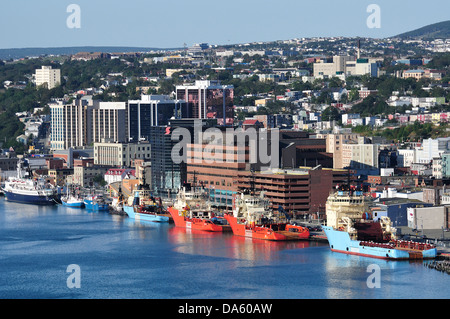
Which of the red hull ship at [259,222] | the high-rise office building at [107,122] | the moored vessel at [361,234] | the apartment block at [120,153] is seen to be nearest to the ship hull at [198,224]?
the red hull ship at [259,222]

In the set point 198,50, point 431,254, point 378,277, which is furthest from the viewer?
point 198,50

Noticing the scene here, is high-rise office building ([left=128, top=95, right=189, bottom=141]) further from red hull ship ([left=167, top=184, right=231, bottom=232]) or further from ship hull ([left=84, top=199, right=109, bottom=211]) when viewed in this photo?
red hull ship ([left=167, top=184, right=231, bottom=232])

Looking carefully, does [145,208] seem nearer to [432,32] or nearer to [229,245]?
[229,245]

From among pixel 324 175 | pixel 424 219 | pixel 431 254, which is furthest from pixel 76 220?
pixel 431 254

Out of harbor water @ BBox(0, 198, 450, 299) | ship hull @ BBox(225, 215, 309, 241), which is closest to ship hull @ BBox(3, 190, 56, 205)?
harbor water @ BBox(0, 198, 450, 299)

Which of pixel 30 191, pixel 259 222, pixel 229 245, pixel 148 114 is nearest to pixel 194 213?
pixel 259 222

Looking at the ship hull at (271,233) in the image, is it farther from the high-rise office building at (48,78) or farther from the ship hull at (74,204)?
the high-rise office building at (48,78)

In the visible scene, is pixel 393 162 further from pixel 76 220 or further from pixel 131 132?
pixel 131 132

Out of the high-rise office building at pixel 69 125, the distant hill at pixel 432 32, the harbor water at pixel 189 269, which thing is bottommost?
the harbor water at pixel 189 269
